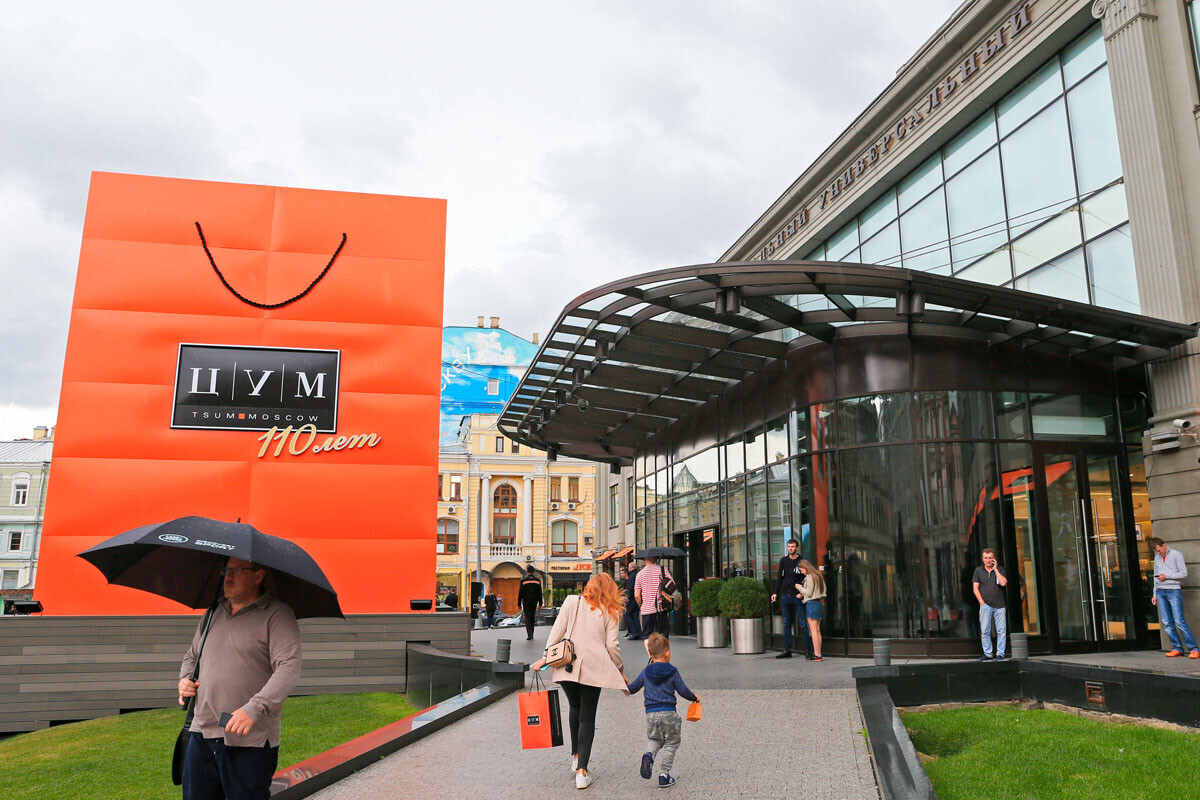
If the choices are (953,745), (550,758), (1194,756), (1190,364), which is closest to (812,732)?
(953,745)

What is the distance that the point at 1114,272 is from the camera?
16141mm

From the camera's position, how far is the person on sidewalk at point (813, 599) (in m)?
15.5

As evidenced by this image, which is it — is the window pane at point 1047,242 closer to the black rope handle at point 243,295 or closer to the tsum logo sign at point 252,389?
the tsum logo sign at point 252,389

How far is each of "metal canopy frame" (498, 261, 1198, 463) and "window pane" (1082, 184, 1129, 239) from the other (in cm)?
210

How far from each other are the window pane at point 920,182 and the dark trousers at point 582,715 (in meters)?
16.5

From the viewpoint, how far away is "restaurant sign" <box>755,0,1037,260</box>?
1808 centimetres

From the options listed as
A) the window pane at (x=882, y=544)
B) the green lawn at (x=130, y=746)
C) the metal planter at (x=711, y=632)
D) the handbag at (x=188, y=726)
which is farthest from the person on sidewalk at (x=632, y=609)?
the handbag at (x=188, y=726)

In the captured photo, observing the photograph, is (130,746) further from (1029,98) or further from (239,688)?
(1029,98)

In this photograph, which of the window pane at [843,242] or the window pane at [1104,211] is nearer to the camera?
the window pane at [1104,211]

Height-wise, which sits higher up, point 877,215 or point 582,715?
point 877,215

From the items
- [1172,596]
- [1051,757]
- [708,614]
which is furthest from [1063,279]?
[1051,757]

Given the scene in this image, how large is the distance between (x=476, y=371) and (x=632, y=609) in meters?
56.4

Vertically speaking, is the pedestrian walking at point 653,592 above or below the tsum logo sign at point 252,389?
below

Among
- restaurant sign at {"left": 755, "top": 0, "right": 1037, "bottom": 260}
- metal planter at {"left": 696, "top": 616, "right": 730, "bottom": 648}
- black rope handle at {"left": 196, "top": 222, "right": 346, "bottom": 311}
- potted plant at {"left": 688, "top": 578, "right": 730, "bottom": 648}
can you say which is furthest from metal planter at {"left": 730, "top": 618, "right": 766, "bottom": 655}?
restaurant sign at {"left": 755, "top": 0, "right": 1037, "bottom": 260}
